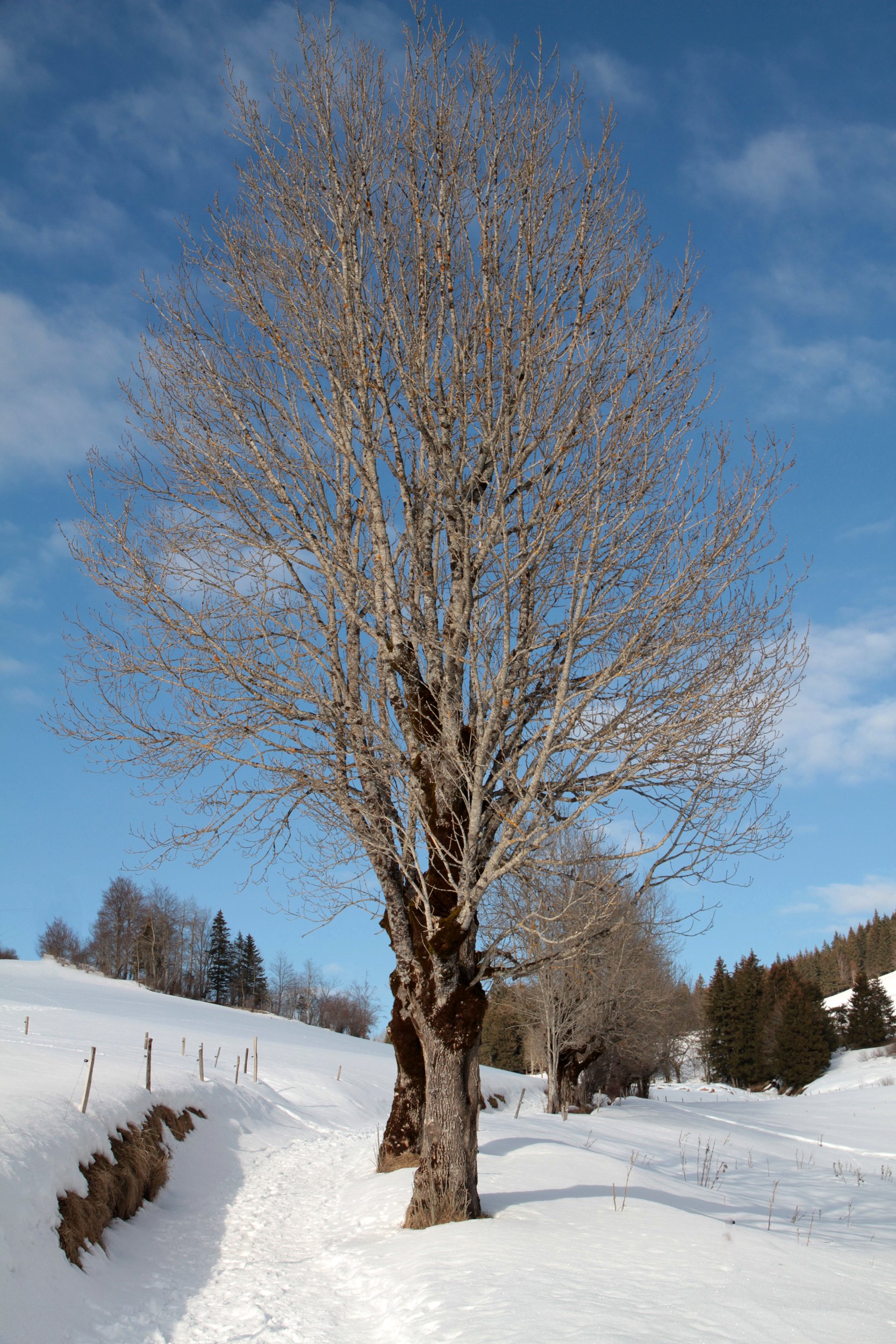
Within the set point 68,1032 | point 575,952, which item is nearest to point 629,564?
point 575,952

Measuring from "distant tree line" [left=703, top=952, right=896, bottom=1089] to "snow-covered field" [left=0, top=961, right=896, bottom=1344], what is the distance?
5148cm

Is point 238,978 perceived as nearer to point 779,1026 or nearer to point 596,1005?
point 779,1026

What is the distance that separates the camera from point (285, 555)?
8.19 meters

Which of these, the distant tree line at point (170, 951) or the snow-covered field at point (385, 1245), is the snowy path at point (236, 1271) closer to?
the snow-covered field at point (385, 1245)

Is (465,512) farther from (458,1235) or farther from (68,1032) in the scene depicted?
(68,1032)

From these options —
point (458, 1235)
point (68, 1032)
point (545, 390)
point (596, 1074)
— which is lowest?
point (596, 1074)

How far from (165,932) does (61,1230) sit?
70312 mm

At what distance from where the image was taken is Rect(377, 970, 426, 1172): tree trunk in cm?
955

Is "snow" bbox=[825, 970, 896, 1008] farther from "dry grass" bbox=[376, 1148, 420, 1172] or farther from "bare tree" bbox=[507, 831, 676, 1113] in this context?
"dry grass" bbox=[376, 1148, 420, 1172]

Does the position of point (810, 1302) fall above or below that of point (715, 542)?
below

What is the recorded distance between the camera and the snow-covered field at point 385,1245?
4.33 m

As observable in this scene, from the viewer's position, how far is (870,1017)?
221 feet

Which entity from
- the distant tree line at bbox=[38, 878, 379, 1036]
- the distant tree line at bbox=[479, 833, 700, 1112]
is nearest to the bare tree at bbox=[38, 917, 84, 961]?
the distant tree line at bbox=[38, 878, 379, 1036]

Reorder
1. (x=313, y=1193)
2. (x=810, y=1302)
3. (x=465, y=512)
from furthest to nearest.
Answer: (x=313, y=1193) < (x=465, y=512) < (x=810, y=1302)
